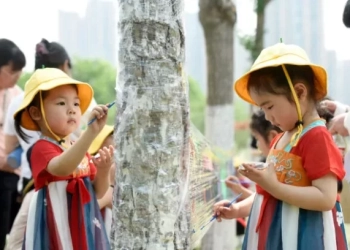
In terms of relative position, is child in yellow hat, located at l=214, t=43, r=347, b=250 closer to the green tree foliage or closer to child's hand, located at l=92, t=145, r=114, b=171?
child's hand, located at l=92, t=145, r=114, b=171

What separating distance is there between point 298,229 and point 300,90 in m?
0.51

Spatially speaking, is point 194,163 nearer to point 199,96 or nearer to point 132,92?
point 132,92

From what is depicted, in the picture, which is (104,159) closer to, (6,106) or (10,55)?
(10,55)

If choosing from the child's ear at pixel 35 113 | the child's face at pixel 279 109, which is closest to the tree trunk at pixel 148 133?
the child's face at pixel 279 109

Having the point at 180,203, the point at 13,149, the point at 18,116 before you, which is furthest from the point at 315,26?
the point at 180,203

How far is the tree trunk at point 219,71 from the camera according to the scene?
554 centimetres

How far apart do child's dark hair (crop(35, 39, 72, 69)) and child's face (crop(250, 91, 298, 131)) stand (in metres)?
1.78

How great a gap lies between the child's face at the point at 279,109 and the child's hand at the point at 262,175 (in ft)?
0.67

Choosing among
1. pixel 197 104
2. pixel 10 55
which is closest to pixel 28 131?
pixel 10 55

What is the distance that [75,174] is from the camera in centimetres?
282

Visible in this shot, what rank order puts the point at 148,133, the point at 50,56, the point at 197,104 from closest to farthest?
1. the point at 148,133
2. the point at 50,56
3. the point at 197,104

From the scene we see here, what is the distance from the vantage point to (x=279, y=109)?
234 cm

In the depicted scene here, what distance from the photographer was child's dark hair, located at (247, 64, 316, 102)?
7.68 ft

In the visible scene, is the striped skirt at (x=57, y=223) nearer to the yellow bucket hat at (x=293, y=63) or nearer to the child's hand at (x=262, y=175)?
the child's hand at (x=262, y=175)
